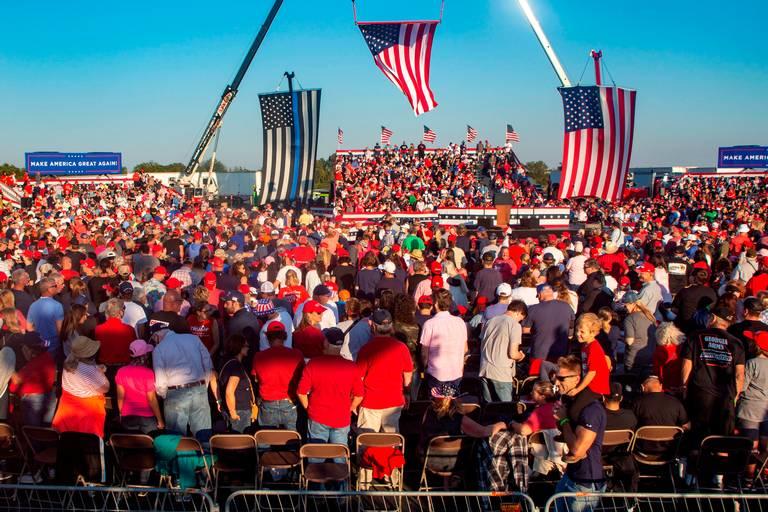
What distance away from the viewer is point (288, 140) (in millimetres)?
16859

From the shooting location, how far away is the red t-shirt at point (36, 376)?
621cm

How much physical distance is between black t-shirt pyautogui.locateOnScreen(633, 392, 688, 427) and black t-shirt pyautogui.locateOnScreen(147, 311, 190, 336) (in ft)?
13.3

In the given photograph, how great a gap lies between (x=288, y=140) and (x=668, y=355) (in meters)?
11.9

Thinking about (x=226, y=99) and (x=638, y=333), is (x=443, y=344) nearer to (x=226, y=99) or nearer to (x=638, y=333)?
(x=638, y=333)

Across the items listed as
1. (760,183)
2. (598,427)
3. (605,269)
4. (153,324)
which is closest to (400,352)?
(598,427)

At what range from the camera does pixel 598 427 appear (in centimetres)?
451

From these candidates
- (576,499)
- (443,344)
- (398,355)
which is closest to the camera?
(576,499)

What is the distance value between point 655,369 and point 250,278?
23.4 ft

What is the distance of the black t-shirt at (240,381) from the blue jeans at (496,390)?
8.18 feet

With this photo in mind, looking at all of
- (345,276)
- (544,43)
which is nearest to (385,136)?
(544,43)

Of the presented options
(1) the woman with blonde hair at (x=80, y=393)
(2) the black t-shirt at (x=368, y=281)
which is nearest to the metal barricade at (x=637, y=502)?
(1) the woman with blonde hair at (x=80, y=393)

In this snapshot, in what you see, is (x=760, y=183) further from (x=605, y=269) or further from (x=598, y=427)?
(x=598, y=427)

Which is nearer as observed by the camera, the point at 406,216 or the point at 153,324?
the point at 153,324

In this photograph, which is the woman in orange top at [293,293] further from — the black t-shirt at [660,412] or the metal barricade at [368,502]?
the black t-shirt at [660,412]
